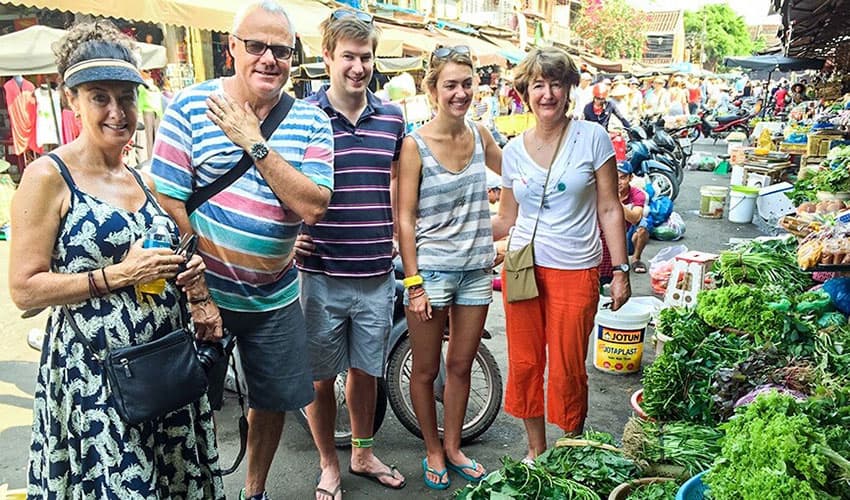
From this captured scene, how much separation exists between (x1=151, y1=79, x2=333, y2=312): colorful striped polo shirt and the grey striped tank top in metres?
0.62

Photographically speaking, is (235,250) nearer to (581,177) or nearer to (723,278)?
(581,177)

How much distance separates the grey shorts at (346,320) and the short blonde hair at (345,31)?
1.05 meters

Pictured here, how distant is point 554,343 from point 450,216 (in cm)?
80

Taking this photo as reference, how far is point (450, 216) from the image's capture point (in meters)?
3.05

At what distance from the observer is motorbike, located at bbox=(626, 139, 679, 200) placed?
9.87 metres

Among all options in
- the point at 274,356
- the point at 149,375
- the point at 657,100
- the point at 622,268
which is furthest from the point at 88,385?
the point at 657,100

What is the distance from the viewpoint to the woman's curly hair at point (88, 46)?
200 centimetres

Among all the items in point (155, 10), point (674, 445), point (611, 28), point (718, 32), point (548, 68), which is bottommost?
point (674, 445)

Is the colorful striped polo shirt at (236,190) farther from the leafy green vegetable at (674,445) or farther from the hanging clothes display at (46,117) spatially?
the hanging clothes display at (46,117)

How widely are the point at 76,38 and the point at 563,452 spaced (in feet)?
7.32

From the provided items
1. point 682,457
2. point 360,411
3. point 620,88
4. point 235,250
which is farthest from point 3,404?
point 620,88

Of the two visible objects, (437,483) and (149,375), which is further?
(437,483)

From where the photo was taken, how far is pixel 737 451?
1.80m

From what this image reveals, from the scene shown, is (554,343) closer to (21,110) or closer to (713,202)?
(713,202)
